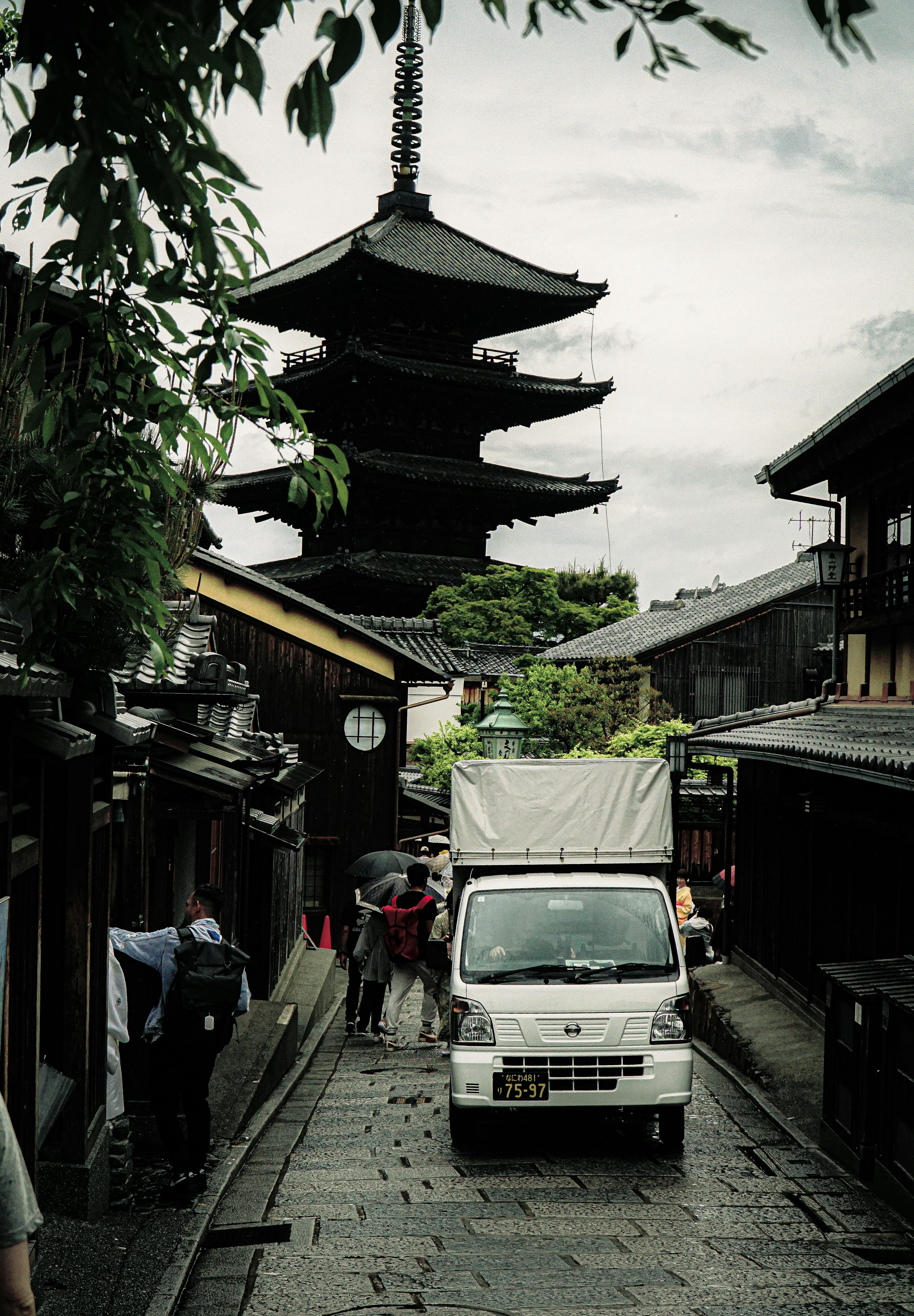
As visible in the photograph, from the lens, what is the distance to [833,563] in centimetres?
1745

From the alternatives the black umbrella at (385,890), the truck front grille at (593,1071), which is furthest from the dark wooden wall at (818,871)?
the black umbrella at (385,890)

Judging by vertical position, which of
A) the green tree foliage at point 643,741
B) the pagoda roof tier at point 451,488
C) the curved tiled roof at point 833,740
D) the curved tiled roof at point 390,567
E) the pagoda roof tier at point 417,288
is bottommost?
the green tree foliage at point 643,741

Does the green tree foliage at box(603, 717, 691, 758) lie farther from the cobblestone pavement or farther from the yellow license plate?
the yellow license plate

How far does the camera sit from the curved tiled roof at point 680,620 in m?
45.9

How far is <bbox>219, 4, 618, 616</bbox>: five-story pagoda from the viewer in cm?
4216

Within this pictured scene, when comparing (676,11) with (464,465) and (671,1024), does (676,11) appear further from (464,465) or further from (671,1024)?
(464,465)

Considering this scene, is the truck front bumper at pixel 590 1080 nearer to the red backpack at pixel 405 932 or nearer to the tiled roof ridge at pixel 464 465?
the red backpack at pixel 405 932

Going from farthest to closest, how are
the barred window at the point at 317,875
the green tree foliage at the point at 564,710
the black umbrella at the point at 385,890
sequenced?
the green tree foliage at the point at 564,710, the barred window at the point at 317,875, the black umbrella at the point at 385,890

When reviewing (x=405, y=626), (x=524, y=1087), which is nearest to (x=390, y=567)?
(x=405, y=626)

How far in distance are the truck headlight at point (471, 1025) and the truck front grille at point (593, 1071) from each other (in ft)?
1.75

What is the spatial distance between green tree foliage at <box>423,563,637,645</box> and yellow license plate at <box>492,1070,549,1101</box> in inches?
1261

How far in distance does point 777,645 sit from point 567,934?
39.1 m

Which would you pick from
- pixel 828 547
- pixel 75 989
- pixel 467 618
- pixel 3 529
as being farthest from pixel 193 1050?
pixel 467 618

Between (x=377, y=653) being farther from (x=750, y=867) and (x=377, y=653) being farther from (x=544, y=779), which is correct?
(x=544, y=779)
